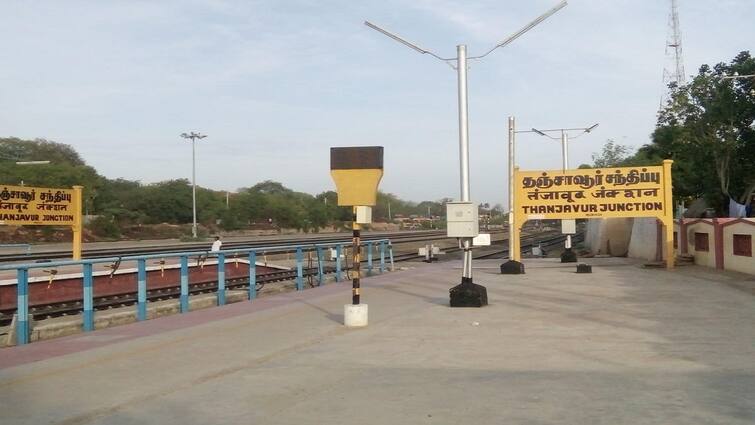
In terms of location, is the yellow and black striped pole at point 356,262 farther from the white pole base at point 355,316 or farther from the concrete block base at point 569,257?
the concrete block base at point 569,257

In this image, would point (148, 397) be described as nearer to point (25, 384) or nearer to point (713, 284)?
point (25, 384)

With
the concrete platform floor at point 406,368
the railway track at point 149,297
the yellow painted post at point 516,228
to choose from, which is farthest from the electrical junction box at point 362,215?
the yellow painted post at point 516,228

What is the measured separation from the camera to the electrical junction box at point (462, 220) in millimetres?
14758

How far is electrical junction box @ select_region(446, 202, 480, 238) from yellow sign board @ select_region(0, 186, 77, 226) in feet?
42.3

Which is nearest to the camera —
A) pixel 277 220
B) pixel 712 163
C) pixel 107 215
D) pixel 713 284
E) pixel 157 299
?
pixel 157 299

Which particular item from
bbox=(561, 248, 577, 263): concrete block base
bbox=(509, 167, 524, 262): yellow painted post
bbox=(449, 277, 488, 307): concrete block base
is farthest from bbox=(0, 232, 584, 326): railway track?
bbox=(561, 248, 577, 263): concrete block base

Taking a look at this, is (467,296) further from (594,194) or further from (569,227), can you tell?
(569,227)

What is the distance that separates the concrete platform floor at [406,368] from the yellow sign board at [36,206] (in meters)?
9.26

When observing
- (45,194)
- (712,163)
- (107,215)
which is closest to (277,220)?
(107,215)

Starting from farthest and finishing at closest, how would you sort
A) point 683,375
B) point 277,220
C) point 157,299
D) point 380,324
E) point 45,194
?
point 277,220
point 45,194
point 157,299
point 380,324
point 683,375

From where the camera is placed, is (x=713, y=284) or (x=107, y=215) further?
(x=107, y=215)

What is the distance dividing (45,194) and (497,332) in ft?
51.2

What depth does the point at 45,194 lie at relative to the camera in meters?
21.5

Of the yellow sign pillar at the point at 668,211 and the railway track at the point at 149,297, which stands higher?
the yellow sign pillar at the point at 668,211
